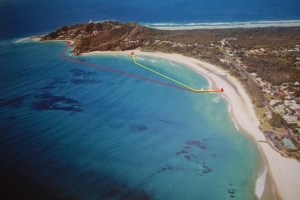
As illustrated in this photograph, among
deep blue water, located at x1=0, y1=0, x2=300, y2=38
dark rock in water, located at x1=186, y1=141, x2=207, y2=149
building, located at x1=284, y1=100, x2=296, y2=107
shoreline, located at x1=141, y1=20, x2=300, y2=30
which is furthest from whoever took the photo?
deep blue water, located at x1=0, y1=0, x2=300, y2=38

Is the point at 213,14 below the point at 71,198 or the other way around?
the other way around

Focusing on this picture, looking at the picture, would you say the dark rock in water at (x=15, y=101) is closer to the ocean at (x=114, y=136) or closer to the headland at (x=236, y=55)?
the ocean at (x=114, y=136)

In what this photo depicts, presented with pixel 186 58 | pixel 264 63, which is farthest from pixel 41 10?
pixel 264 63

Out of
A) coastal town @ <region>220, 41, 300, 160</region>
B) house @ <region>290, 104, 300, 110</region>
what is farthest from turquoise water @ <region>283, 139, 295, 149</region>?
house @ <region>290, 104, 300, 110</region>

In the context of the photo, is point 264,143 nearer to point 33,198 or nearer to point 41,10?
point 33,198

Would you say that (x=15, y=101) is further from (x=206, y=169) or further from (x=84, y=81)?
(x=206, y=169)

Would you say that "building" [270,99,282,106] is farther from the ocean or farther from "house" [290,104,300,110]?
the ocean
